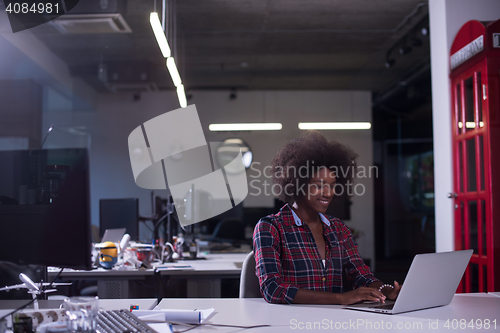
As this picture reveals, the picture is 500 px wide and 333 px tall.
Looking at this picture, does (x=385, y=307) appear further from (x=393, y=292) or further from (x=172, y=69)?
(x=172, y=69)

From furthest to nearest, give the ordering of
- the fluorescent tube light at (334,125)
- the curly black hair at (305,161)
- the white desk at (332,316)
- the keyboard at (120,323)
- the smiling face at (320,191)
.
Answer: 1. the fluorescent tube light at (334,125)
2. the curly black hair at (305,161)
3. the smiling face at (320,191)
4. the white desk at (332,316)
5. the keyboard at (120,323)

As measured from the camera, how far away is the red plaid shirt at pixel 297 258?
1757mm

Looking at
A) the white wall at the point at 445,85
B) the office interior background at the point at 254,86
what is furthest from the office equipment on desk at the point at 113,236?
the white wall at the point at 445,85

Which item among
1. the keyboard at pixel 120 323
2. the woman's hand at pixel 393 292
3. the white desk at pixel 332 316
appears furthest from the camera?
the woman's hand at pixel 393 292

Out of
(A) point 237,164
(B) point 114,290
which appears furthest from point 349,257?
(A) point 237,164

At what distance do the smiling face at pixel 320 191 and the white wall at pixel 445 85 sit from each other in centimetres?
206

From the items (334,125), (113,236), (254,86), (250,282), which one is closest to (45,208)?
(250,282)

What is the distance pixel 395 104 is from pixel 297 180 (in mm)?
7085

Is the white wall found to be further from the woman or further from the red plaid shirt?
the red plaid shirt

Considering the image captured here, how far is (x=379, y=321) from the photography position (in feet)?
4.57

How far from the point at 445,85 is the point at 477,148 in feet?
2.23

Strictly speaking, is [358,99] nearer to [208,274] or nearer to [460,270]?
[208,274]

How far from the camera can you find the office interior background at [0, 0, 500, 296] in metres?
5.54

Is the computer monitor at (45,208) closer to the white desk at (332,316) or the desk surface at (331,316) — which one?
the desk surface at (331,316)
